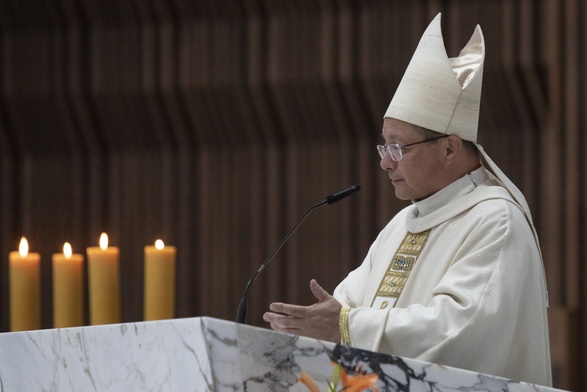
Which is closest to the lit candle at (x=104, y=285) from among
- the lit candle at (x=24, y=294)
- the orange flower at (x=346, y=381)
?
the lit candle at (x=24, y=294)

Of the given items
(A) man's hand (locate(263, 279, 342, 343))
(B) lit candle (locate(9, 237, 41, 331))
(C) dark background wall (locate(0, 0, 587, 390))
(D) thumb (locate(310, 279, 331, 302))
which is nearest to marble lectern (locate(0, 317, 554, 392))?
(A) man's hand (locate(263, 279, 342, 343))

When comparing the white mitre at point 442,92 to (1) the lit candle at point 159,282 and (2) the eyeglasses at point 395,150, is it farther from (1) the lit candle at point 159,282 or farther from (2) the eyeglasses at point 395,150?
(1) the lit candle at point 159,282

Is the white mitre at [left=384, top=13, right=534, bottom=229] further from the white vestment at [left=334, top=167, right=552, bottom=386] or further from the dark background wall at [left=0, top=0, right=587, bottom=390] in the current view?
the dark background wall at [left=0, top=0, right=587, bottom=390]

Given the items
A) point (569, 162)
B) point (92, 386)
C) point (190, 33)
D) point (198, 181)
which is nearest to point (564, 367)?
point (569, 162)

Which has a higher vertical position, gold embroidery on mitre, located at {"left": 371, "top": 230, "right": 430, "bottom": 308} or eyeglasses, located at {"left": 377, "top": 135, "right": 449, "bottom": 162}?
eyeglasses, located at {"left": 377, "top": 135, "right": 449, "bottom": 162}

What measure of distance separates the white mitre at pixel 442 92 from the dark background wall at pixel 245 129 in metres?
2.02

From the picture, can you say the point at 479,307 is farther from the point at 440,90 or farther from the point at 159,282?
the point at 159,282

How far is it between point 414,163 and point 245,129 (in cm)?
303

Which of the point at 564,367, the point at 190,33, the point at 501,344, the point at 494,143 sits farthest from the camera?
the point at 190,33

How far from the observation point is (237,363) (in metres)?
2.12

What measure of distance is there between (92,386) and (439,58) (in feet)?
4.87

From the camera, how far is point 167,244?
6.27 meters

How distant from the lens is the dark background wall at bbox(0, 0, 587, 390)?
541cm

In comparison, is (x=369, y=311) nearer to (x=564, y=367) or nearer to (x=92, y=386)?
(x=92, y=386)
